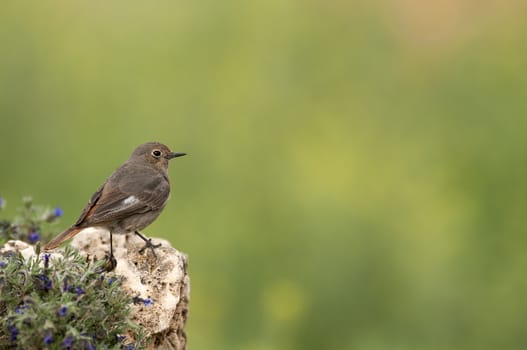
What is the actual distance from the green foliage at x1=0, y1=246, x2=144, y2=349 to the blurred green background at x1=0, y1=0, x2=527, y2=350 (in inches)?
176

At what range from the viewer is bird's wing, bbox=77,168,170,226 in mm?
6641

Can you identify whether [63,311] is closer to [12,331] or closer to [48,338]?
[48,338]

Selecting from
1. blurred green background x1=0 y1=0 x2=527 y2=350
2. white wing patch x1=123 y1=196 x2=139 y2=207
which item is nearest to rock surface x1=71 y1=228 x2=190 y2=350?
white wing patch x1=123 y1=196 x2=139 y2=207

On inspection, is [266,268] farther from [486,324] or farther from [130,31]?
[130,31]

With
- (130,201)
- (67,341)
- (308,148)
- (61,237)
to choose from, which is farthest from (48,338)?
(308,148)

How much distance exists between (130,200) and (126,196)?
0.05 metres

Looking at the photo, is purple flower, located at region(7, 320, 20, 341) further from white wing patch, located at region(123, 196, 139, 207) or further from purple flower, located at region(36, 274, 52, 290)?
white wing patch, located at region(123, 196, 139, 207)

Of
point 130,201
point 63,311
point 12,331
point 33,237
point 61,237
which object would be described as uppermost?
A: point 130,201

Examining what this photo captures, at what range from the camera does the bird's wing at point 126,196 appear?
6.64 metres

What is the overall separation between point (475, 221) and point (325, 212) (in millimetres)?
1720

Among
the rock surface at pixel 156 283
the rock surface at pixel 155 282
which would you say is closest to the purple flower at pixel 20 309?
the rock surface at pixel 155 282

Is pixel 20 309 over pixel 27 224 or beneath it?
over

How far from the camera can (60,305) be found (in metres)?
4.78

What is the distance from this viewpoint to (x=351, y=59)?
→ 1400 centimetres
